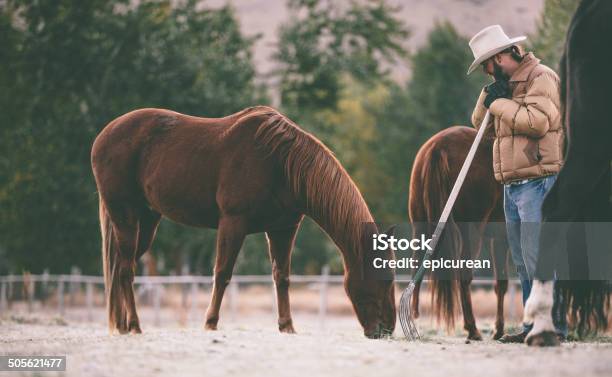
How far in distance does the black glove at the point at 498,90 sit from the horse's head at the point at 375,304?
1754 mm

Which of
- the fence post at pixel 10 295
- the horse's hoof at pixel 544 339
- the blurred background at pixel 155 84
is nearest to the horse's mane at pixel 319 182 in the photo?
the horse's hoof at pixel 544 339

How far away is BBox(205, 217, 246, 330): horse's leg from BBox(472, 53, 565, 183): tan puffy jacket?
2360mm

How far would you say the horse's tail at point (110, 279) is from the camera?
7359 millimetres

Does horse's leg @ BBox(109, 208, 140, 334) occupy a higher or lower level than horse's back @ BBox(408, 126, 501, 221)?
lower

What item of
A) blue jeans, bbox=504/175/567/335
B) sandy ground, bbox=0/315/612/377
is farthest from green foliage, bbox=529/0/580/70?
sandy ground, bbox=0/315/612/377

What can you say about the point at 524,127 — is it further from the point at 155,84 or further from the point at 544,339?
the point at 155,84

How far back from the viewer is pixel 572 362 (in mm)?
4090

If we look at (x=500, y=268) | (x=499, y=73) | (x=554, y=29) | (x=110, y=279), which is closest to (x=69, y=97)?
(x=554, y=29)

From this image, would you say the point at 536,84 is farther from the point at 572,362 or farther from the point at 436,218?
the point at 572,362

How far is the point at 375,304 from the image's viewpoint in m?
6.57

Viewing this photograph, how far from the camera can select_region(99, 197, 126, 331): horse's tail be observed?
290 inches

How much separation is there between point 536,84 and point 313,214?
2.23 metres

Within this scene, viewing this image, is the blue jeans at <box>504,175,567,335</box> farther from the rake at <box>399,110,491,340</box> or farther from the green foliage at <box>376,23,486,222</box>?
the green foliage at <box>376,23,486,222</box>

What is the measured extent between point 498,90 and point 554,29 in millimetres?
15907
